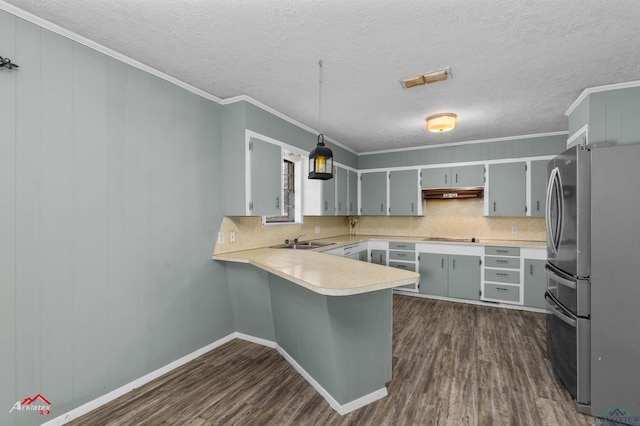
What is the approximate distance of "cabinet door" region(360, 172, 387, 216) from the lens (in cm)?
550

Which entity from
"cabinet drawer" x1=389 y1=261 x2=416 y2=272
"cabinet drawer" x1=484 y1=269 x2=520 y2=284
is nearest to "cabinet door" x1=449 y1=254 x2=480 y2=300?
"cabinet drawer" x1=484 y1=269 x2=520 y2=284

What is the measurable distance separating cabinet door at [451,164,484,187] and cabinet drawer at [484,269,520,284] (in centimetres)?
139

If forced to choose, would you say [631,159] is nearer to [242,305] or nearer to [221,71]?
[221,71]

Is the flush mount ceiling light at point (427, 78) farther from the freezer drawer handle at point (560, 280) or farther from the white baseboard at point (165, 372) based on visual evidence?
the white baseboard at point (165, 372)

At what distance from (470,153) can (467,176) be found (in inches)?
A: 15.0

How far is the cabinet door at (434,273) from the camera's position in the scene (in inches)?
186

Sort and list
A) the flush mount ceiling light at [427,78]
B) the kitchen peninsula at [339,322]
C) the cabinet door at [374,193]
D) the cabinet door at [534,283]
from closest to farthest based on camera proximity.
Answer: the kitchen peninsula at [339,322], the flush mount ceiling light at [427,78], the cabinet door at [534,283], the cabinet door at [374,193]

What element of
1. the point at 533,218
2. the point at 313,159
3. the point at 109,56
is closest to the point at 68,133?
the point at 109,56

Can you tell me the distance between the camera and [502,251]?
437cm

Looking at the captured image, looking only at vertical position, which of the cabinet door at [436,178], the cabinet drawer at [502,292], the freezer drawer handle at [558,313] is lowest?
the cabinet drawer at [502,292]

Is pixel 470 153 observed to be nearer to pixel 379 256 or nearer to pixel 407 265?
pixel 407 265

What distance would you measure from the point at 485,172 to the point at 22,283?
545 centimetres

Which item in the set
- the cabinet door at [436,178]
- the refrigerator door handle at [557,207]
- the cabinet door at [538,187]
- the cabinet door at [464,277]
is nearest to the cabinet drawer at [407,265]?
the cabinet door at [464,277]

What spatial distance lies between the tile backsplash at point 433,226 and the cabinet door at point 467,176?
15.6 inches
